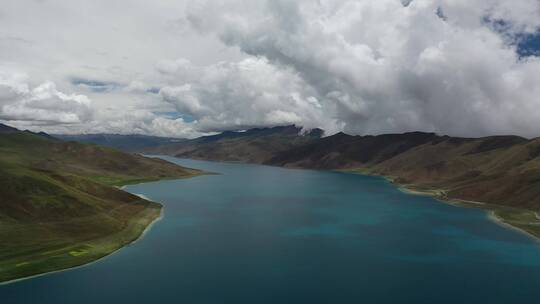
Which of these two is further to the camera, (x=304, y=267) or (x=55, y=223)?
(x=55, y=223)

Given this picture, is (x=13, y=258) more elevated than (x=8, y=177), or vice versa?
(x=8, y=177)

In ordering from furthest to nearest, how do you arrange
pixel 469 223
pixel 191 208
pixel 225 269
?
pixel 191 208 → pixel 469 223 → pixel 225 269

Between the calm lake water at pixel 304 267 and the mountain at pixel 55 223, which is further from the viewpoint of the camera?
the mountain at pixel 55 223

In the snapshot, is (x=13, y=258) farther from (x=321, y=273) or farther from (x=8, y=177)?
(x=321, y=273)

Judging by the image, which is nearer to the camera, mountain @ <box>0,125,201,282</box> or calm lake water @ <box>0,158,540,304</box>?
calm lake water @ <box>0,158,540,304</box>

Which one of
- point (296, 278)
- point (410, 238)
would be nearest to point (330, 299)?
point (296, 278)

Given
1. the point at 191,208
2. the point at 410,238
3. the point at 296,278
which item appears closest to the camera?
the point at 296,278

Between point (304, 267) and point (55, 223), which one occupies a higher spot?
point (55, 223)

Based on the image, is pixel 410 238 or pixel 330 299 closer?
pixel 330 299
